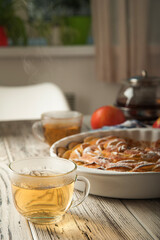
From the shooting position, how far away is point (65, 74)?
3.05 m

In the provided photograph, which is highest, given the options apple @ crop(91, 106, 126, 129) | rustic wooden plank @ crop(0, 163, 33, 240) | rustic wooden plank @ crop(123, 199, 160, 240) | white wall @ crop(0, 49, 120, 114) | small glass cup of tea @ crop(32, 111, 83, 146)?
rustic wooden plank @ crop(0, 163, 33, 240)

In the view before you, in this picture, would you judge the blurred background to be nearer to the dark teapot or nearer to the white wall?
the white wall

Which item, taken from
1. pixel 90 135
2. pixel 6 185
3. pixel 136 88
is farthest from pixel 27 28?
pixel 6 185

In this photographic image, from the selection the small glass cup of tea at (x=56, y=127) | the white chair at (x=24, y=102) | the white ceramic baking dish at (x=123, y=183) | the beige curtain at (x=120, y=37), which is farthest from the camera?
the beige curtain at (x=120, y=37)

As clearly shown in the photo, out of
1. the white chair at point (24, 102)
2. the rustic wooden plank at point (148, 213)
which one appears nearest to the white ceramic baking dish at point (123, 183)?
the rustic wooden plank at point (148, 213)

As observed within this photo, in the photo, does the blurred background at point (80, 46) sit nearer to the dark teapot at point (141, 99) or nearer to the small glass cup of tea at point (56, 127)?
the dark teapot at point (141, 99)

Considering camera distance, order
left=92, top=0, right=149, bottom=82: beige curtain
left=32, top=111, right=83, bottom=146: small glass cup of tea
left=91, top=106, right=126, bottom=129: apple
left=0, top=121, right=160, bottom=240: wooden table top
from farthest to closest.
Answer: left=92, top=0, right=149, bottom=82: beige curtain
left=91, top=106, right=126, bottom=129: apple
left=32, top=111, right=83, bottom=146: small glass cup of tea
left=0, top=121, right=160, bottom=240: wooden table top

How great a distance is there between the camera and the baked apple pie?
763 mm

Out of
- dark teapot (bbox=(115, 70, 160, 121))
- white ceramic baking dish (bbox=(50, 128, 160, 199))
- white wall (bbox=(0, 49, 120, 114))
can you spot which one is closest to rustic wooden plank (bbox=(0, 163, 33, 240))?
white ceramic baking dish (bbox=(50, 128, 160, 199))

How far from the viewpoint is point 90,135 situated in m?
1.05

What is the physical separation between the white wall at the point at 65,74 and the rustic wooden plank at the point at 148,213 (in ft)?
7.56

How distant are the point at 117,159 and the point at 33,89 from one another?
1.34 meters

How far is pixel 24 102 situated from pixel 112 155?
50.9 inches

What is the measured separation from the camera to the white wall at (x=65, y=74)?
2.93 meters
